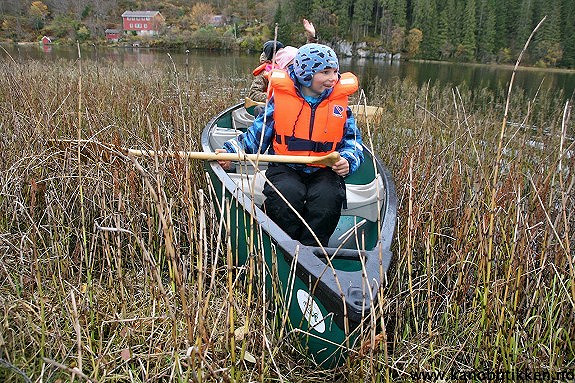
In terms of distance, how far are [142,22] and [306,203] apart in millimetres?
67639

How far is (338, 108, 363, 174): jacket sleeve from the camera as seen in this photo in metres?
2.54

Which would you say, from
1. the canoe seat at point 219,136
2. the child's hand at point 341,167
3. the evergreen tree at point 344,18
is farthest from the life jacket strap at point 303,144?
the evergreen tree at point 344,18

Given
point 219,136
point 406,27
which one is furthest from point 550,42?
point 219,136

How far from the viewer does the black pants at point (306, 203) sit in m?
2.43

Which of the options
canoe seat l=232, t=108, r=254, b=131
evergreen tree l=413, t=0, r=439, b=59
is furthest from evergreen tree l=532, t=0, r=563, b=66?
canoe seat l=232, t=108, r=254, b=131

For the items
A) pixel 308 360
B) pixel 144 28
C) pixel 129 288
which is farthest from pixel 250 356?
pixel 144 28

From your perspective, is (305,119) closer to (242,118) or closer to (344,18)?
(242,118)

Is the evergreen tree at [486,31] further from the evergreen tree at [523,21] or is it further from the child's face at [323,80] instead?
the child's face at [323,80]

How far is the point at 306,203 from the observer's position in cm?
248

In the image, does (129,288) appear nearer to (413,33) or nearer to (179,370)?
(179,370)

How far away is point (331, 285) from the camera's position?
155cm

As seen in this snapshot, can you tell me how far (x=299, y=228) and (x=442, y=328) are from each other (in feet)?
3.07

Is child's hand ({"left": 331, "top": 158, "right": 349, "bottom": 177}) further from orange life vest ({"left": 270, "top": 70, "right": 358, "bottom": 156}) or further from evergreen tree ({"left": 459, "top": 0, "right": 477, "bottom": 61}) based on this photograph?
evergreen tree ({"left": 459, "top": 0, "right": 477, "bottom": 61})

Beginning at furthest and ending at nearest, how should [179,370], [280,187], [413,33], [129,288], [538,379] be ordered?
[413,33] → [280,187] → [129,288] → [538,379] → [179,370]
